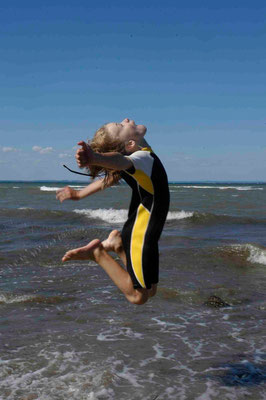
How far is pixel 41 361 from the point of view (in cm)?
514

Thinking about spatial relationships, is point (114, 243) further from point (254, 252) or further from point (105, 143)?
point (254, 252)

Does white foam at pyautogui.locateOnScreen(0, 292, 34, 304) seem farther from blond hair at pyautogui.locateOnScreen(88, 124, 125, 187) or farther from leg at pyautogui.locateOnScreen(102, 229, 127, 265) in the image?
blond hair at pyautogui.locateOnScreen(88, 124, 125, 187)

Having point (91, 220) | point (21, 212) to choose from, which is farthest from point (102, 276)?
point (21, 212)

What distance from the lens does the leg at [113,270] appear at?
14.8 ft

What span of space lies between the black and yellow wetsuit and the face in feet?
0.47

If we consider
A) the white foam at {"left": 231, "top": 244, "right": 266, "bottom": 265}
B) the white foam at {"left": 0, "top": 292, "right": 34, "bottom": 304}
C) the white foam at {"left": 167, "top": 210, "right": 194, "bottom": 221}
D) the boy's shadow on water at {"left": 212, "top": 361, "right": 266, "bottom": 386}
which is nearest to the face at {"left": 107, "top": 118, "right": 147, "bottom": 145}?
the boy's shadow on water at {"left": 212, "top": 361, "right": 266, "bottom": 386}

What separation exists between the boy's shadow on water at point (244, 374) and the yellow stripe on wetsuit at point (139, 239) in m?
1.43

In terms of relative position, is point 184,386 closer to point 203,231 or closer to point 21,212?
point 203,231

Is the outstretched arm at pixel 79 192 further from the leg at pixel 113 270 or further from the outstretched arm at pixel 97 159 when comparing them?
the outstretched arm at pixel 97 159

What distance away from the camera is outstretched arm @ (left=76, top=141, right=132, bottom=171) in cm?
310

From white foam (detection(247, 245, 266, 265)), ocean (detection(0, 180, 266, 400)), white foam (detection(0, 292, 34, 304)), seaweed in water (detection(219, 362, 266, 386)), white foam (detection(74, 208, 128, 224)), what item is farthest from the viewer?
white foam (detection(74, 208, 128, 224))

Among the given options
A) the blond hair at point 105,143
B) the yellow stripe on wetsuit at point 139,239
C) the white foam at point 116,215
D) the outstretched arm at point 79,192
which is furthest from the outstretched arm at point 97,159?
the white foam at point 116,215

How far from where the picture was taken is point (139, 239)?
432 centimetres

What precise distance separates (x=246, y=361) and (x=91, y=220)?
16854 millimetres
